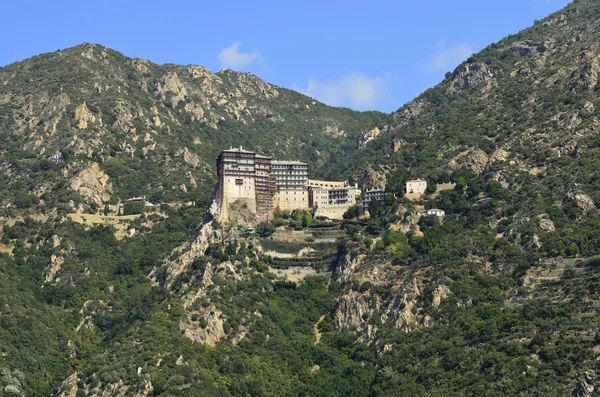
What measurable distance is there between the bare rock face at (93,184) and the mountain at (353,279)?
0.96 feet

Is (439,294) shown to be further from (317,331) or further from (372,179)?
(372,179)

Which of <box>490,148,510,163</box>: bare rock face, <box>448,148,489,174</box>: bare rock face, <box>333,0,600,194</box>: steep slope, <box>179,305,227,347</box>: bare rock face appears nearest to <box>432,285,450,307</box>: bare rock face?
<box>333,0,600,194</box>: steep slope

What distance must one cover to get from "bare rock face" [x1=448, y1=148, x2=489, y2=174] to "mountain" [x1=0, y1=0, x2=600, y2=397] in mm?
478

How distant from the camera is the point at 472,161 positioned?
170 metres

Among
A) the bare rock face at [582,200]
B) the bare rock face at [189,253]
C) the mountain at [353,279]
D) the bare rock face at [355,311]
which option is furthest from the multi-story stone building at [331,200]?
the bare rock face at [582,200]

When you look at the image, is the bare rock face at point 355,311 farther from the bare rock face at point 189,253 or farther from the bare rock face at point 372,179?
the bare rock face at point 372,179

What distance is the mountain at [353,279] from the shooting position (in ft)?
408

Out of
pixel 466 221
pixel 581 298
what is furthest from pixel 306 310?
pixel 581 298

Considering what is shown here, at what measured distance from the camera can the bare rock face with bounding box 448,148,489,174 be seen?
16825cm

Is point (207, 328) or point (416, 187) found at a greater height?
point (416, 187)

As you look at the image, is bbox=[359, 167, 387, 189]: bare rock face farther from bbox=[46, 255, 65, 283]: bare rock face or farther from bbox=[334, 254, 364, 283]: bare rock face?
bbox=[46, 255, 65, 283]: bare rock face

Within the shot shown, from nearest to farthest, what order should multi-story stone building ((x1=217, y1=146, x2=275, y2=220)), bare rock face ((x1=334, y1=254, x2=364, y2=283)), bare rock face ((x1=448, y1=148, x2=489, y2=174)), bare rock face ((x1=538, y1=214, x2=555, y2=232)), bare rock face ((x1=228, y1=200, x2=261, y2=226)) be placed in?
1. bare rock face ((x1=538, y1=214, x2=555, y2=232))
2. bare rock face ((x1=334, y1=254, x2=364, y2=283))
3. bare rock face ((x1=228, y1=200, x2=261, y2=226))
4. multi-story stone building ((x1=217, y1=146, x2=275, y2=220))
5. bare rock face ((x1=448, y1=148, x2=489, y2=174))

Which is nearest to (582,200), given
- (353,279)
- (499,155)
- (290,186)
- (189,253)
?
(499,155)

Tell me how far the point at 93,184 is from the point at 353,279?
192ft
